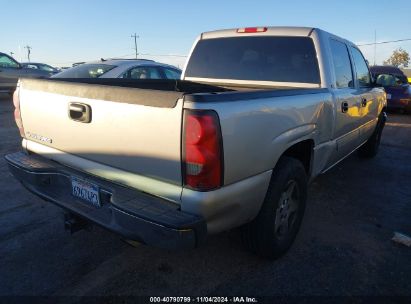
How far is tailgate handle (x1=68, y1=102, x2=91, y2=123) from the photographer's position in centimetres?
250

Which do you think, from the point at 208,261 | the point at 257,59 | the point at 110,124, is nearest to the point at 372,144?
the point at 257,59

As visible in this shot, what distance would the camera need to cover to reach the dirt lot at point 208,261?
268 centimetres

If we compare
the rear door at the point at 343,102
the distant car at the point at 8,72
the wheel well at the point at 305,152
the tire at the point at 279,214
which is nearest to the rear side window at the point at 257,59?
the rear door at the point at 343,102

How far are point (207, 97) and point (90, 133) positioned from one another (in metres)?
0.96

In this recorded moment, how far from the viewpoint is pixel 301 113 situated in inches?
114

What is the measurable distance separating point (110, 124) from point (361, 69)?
397 centimetres

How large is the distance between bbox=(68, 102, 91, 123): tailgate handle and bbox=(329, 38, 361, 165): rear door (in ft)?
7.74

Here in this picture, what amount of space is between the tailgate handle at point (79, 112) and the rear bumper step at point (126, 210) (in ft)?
1.35

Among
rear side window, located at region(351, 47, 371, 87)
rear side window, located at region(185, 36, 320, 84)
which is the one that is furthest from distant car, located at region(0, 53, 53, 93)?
rear side window, located at region(351, 47, 371, 87)

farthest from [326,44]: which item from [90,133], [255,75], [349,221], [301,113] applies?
[90,133]

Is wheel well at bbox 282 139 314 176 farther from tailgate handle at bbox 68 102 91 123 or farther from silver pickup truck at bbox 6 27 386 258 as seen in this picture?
tailgate handle at bbox 68 102 91 123

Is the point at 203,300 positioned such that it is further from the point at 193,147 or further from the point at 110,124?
the point at 110,124

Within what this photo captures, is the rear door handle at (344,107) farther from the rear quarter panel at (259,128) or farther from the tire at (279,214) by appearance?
the tire at (279,214)

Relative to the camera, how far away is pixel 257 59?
3.97 meters
